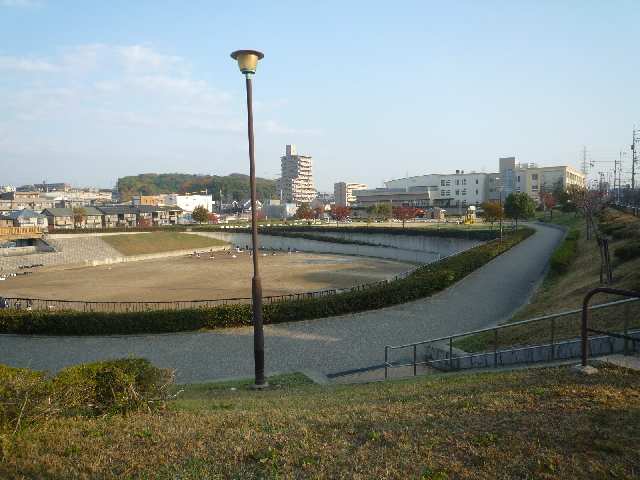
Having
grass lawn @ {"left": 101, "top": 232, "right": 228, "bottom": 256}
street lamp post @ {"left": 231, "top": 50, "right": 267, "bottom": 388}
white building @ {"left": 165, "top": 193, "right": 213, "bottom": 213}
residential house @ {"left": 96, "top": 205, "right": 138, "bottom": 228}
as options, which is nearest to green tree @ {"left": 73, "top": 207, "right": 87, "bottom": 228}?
residential house @ {"left": 96, "top": 205, "right": 138, "bottom": 228}

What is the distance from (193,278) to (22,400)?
108 ft

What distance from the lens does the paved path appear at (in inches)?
538

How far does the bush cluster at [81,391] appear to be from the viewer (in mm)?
5301

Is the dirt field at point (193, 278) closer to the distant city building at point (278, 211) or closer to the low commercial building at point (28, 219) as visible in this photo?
the low commercial building at point (28, 219)

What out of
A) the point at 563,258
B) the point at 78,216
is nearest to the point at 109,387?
the point at 563,258

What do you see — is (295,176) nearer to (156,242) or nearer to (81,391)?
(156,242)

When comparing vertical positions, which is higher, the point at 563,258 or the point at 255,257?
the point at 255,257

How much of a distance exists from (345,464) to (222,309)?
14.5 m

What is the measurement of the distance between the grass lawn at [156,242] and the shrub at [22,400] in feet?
168

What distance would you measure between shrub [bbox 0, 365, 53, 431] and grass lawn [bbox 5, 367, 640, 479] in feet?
0.57

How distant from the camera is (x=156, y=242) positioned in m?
59.7

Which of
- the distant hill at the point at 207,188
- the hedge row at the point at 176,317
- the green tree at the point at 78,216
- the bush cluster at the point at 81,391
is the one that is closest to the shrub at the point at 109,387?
the bush cluster at the point at 81,391

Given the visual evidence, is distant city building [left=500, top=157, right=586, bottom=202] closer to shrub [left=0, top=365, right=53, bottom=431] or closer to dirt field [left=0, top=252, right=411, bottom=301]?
dirt field [left=0, top=252, right=411, bottom=301]

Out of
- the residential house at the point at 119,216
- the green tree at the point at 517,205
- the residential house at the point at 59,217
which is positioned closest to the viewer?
the green tree at the point at 517,205
